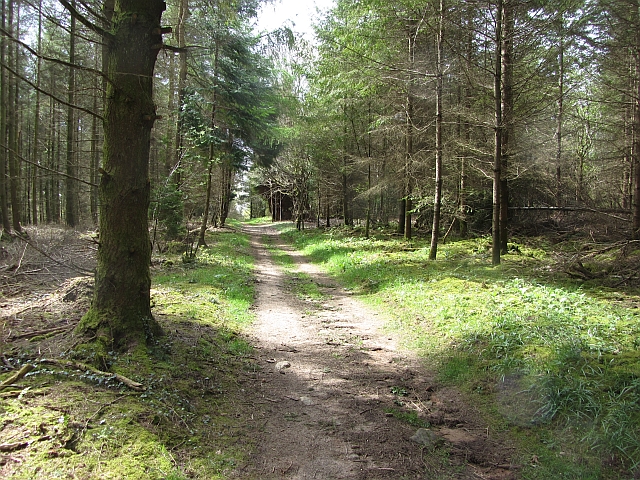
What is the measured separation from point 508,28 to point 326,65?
9.64m

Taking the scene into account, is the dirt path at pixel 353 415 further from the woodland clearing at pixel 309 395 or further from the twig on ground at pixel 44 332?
the twig on ground at pixel 44 332

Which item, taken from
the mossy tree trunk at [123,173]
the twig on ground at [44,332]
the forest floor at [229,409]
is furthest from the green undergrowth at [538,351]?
the twig on ground at [44,332]

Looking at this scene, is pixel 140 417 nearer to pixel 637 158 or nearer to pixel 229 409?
pixel 229 409

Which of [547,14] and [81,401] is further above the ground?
[547,14]

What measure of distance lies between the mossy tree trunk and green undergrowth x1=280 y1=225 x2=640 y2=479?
414 centimetres

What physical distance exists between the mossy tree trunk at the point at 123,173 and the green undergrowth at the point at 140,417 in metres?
0.50

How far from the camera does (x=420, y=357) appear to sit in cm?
605

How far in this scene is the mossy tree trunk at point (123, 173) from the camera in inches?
180

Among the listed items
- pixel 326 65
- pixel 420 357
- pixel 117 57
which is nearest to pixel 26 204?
pixel 326 65

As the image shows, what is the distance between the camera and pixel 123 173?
4633 mm

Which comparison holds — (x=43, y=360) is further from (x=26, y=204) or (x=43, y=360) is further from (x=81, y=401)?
(x=26, y=204)

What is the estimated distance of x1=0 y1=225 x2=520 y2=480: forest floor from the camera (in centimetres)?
297

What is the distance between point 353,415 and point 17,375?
3.13m

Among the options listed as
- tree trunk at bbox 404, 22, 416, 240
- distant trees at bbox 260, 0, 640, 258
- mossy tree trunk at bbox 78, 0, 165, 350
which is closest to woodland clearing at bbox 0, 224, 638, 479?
mossy tree trunk at bbox 78, 0, 165, 350
